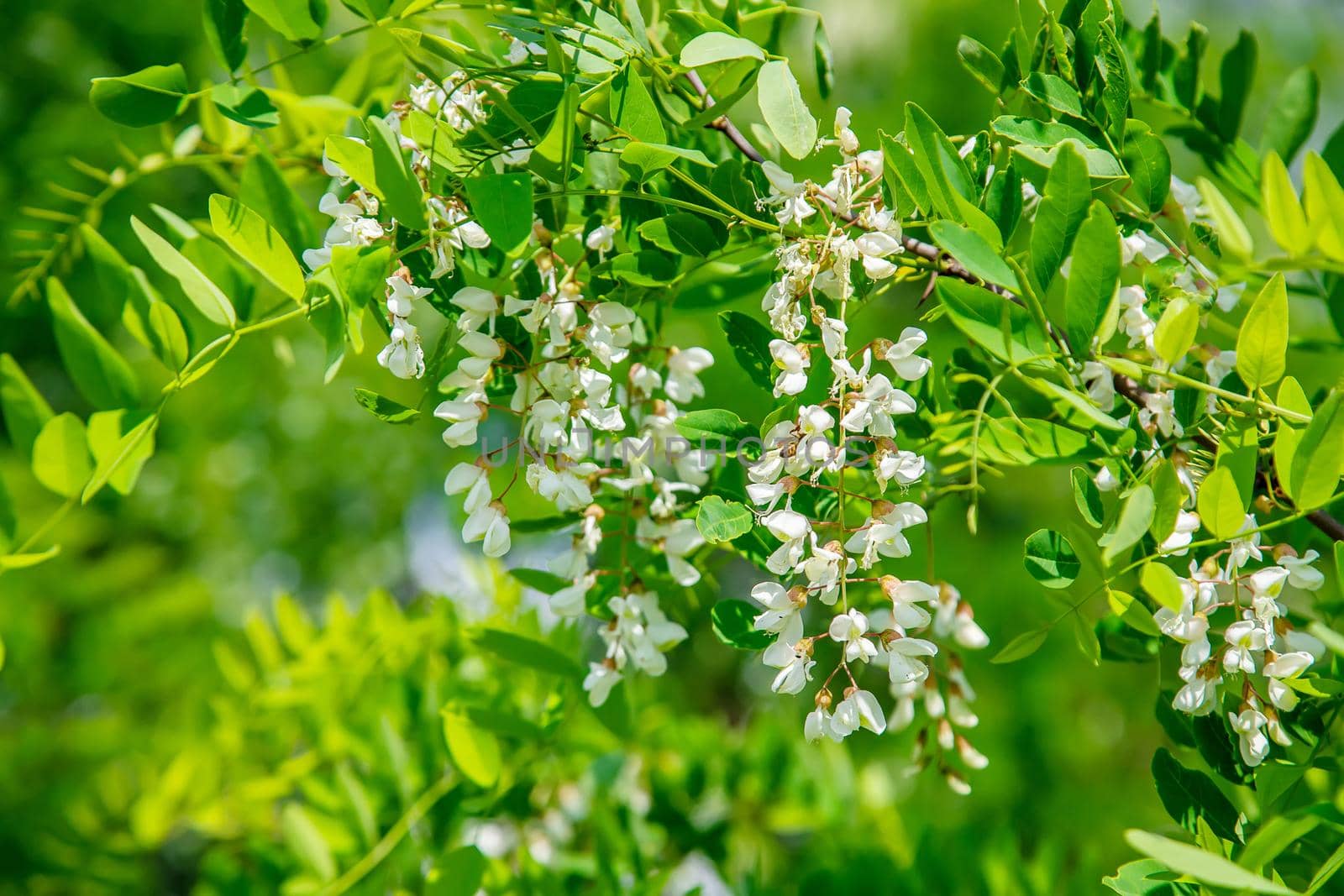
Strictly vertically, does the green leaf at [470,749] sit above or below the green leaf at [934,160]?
below

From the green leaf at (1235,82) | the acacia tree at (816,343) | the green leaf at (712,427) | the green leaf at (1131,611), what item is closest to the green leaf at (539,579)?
the acacia tree at (816,343)

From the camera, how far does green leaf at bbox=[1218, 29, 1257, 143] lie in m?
0.44

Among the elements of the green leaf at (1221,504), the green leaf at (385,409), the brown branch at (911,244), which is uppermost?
the brown branch at (911,244)

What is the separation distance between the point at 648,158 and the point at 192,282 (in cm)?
17

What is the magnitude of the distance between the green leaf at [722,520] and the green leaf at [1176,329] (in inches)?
4.9

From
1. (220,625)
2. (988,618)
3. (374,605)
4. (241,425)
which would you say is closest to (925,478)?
(374,605)

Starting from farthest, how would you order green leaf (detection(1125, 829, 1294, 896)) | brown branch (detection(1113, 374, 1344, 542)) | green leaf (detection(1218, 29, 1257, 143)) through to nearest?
1. green leaf (detection(1218, 29, 1257, 143))
2. brown branch (detection(1113, 374, 1344, 542))
3. green leaf (detection(1125, 829, 1294, 896))

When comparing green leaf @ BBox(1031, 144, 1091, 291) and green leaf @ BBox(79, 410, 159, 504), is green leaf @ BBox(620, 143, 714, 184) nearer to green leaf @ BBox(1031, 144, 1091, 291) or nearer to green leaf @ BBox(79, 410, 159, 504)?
green leaf @ BBox(1031, 144, 1091, 291)

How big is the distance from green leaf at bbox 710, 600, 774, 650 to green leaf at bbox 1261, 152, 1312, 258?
18 centimetres

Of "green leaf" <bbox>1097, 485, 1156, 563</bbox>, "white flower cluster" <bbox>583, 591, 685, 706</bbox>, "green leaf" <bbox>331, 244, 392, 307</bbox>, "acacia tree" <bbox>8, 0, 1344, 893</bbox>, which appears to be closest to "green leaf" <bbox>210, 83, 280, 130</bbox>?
"acacia tree" <bbox>8, 0, 1344, 893</bbox>

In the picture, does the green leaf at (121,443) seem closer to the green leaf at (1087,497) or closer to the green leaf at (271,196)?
the green leaf at (271,196)

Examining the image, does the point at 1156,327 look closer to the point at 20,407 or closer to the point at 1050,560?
the point at 1050,560

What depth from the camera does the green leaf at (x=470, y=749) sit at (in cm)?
46

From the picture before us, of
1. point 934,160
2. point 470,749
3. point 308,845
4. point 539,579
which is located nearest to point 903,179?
point 934,160
